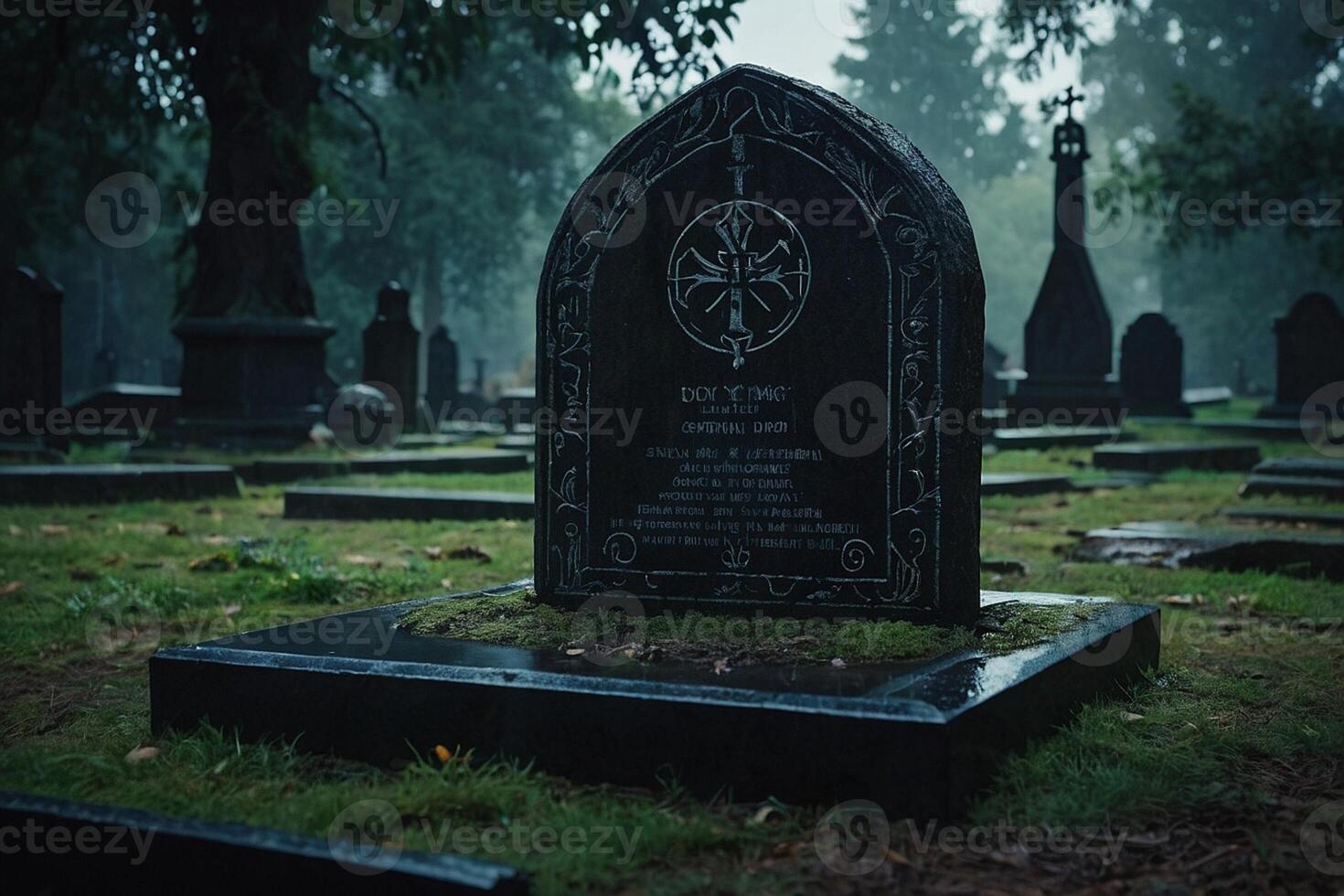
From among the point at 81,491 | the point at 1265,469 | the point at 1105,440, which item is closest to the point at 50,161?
the point at 81,491

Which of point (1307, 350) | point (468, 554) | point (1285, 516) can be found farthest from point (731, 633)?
point (1307, 350)

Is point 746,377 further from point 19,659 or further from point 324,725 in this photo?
point 19,659

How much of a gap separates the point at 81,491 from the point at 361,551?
11.9 ft

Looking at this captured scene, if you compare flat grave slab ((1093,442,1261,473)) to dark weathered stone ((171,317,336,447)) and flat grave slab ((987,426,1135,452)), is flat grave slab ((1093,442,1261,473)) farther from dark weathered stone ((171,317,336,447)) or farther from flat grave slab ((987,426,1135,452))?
dark weathered stone ((171,317,336,447))

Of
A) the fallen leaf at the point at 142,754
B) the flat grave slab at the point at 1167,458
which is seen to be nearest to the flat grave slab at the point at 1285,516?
the flat grave slab at the point at 1167,458

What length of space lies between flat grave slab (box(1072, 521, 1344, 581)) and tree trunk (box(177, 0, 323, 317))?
32.1 ft

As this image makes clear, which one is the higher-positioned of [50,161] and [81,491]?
[50,161]

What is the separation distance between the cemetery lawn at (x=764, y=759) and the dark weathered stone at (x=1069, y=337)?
40.5 feet

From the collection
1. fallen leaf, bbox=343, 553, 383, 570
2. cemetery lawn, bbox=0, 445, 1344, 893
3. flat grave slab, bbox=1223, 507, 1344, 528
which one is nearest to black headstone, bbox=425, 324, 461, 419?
fallen leaf, bbox=343, 553, 383, 570

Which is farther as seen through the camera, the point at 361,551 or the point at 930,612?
the point at 361,551

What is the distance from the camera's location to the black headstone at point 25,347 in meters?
12.9

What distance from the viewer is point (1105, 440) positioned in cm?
1612

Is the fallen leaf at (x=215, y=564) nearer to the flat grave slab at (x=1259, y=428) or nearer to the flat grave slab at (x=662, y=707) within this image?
the flat grave slab at (x=662, y=707)

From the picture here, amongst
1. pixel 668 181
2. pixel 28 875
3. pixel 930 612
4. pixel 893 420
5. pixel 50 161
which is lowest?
pixel 28 875
